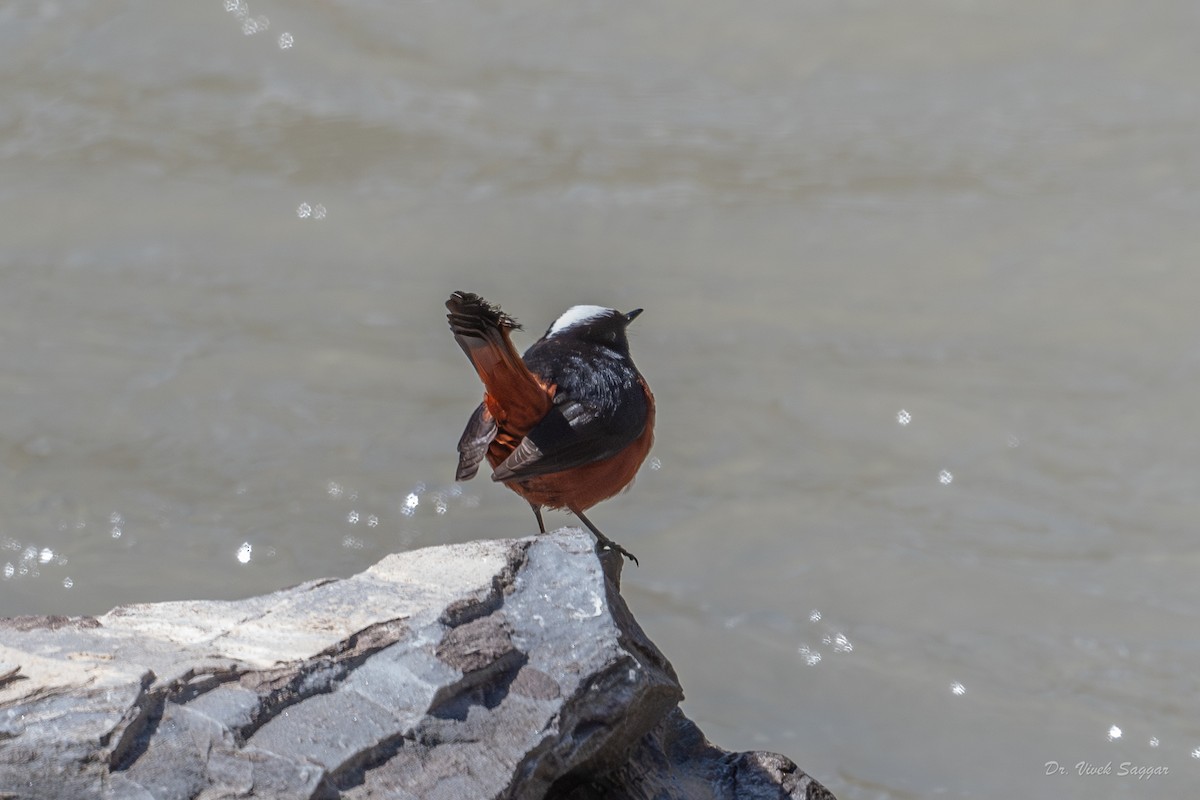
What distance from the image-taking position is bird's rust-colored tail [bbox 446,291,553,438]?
345cm

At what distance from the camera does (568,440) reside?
3.91 meters

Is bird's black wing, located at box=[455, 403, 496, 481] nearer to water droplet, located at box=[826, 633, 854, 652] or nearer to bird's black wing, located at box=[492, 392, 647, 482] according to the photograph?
bird's black wing, located at box=[492, 392, 647, 482]

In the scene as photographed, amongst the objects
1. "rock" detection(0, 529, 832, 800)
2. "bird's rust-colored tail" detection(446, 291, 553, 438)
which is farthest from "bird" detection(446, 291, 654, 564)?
"rock" detection(0, 529, 832, 800)

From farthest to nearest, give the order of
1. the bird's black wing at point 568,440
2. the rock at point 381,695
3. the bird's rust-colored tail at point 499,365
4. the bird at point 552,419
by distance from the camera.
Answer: the bird's black wing at point 568,440, the bird at point 552,419, the bird's rust-colored tail at point 499,365, the rock at point 381,695

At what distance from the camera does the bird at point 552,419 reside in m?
3.63

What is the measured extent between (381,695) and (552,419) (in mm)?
1282

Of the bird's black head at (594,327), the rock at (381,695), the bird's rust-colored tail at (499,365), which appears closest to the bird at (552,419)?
the bird's rust-colored tail at (499,365)

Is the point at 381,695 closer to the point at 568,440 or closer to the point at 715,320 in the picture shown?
the point at 568,440

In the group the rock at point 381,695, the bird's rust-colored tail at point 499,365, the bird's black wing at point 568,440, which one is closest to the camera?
the rock at point 381,695

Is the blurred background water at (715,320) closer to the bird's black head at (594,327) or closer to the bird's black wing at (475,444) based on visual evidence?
the bird's black head at (594,327)

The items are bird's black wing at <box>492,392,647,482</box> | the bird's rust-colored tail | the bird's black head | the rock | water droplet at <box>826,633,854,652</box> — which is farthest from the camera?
water droplet at <box>826,633,854,652</box>

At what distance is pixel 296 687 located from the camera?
9.05ft

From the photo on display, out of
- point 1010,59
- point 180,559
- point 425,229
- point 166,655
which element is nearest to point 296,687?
point 166,655

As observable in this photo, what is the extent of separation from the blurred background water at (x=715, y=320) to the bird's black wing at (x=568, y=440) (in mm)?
1738
